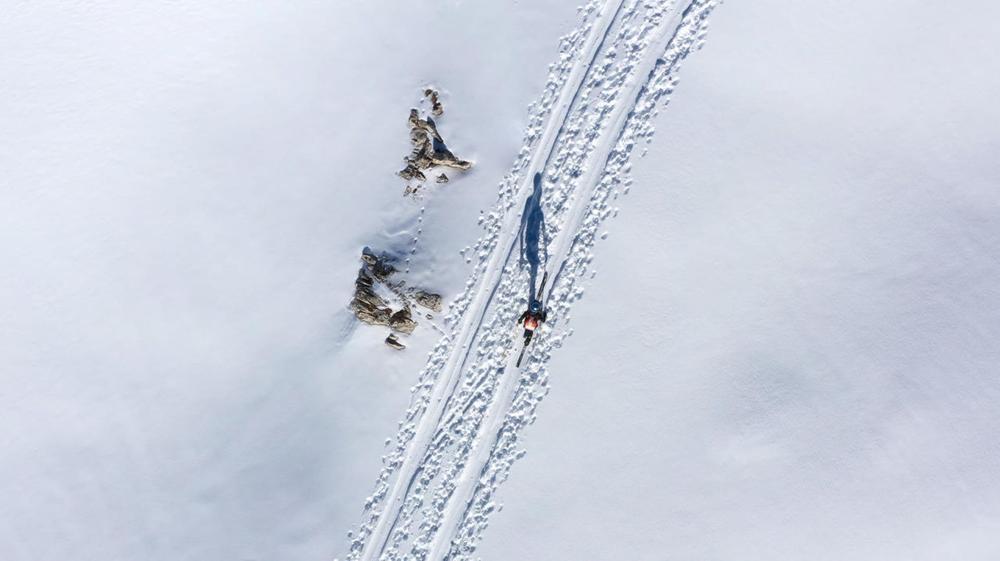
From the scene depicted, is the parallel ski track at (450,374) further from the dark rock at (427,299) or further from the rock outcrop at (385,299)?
the rock outcrop at (385,299)

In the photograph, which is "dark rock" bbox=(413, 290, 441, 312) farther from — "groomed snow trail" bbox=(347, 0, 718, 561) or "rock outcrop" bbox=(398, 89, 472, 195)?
"rock outcrop" bbox=(398, 89, 472, 195)

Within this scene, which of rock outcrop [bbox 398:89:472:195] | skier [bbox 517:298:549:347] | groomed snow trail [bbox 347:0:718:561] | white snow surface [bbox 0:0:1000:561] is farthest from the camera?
rock outcrop [bbox 398:89:472:195]

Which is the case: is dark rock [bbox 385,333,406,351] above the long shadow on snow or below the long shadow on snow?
below

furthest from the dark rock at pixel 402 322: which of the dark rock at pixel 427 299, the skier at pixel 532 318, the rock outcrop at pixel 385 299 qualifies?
the skier at pixel 532 318

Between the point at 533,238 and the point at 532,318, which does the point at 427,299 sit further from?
the point at 533,238

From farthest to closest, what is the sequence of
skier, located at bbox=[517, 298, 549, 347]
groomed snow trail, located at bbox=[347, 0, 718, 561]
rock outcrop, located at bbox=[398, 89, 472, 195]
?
rock outcrop, located at bbox=[398, 89, 472, 195] → groomed snow trail, located at bbox=[347, 0, 718, 561] → skier, located at bbox=[517, 298, 549, 347]

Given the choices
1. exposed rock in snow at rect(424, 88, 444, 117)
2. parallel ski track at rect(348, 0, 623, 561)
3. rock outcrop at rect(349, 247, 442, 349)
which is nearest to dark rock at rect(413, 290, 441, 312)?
rock outcrop at rect(349, 247, 442, 349)
